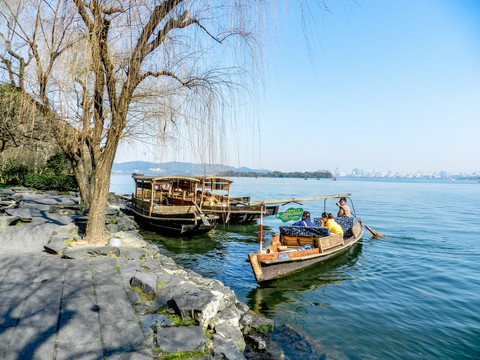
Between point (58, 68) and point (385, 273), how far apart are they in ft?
43.7

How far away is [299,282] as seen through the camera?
10992 millimetres

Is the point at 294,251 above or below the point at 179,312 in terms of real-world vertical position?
below

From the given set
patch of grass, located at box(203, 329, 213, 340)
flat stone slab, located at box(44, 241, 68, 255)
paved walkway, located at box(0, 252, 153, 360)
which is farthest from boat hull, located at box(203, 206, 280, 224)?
patch of grass, located at box(203, 329, 213, 340)

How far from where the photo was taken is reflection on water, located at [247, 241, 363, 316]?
9148 mm

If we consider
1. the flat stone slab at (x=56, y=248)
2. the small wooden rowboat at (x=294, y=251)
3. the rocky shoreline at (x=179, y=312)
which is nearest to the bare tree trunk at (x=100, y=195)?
the rocky shoreline at (x=179, y=312)

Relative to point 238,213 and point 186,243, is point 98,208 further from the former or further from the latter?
point 238,213

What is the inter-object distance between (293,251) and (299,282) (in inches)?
43.9

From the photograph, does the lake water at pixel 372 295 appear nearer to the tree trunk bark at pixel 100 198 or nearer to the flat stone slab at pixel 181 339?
the flat stone slab at pixel 181 339

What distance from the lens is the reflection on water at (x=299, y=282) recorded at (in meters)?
9.15

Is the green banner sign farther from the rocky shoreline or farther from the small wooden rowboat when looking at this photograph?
the rocky shoreline

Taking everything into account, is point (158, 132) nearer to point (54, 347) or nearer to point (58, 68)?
point (58, 68)

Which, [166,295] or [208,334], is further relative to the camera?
[166,295]

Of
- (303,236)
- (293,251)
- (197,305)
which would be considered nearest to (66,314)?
(197,305)

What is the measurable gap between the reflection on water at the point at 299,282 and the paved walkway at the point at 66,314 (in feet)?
15.5
